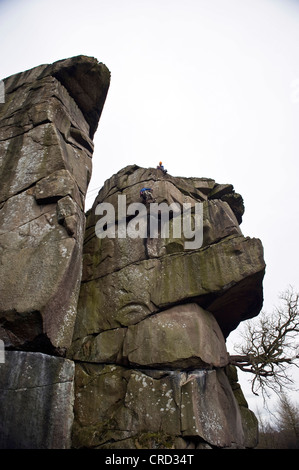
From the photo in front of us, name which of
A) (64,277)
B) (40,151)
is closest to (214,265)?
(64,277)

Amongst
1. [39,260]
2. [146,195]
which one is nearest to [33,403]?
[39,260]

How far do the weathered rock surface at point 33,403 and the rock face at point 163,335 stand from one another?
2.23 metres

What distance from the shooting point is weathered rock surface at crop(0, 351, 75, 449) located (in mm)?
6457

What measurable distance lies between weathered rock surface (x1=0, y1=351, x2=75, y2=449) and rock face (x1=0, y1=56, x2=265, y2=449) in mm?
25

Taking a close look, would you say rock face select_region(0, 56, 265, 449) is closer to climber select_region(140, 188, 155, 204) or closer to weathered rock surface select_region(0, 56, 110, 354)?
weathered rock surface select_region(0, 56, 110, 354)

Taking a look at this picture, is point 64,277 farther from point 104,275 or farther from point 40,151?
point 40,151

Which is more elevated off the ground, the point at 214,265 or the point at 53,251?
the point at 214,265

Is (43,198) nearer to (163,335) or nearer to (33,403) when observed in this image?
(33,403)

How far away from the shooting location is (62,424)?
6.88 m

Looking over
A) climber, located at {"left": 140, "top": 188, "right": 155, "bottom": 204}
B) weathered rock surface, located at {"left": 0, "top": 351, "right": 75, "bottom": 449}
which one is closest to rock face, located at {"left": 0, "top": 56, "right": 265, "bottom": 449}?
weathered rock surface, located at {"left": 0, "top": 351, "right": 75, "bottom": 449}

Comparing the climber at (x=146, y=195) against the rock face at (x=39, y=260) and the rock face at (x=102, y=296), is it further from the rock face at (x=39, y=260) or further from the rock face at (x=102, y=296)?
the rock face at (x=39, y=260)

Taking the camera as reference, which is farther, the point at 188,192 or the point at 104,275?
the point at 188,192
